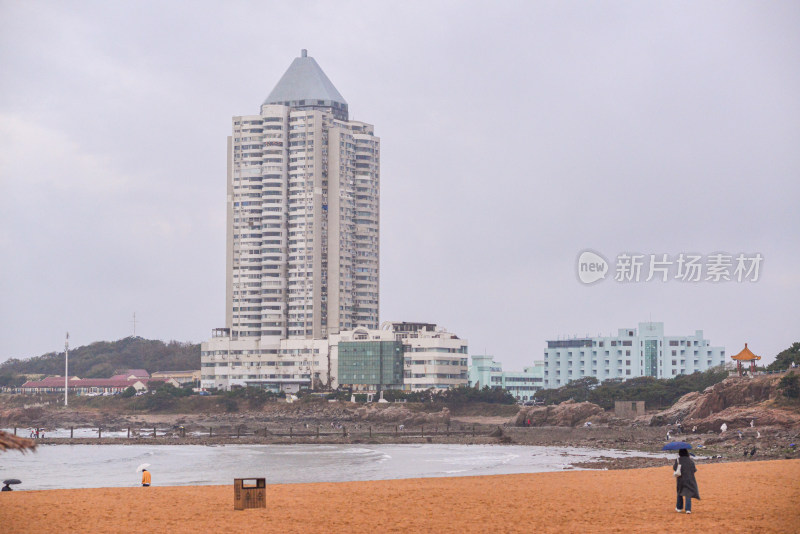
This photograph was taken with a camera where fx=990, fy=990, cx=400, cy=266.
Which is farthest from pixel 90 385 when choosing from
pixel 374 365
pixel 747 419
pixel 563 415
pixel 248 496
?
pixel 248 496

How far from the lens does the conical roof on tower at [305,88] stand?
544 feet

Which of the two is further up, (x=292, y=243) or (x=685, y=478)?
(x=292, y=243)

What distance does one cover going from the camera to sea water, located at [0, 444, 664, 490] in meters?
57.3

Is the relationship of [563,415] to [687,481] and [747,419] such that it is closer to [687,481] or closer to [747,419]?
[747,419]

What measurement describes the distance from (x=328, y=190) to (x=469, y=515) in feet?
433

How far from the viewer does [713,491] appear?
31922 mm

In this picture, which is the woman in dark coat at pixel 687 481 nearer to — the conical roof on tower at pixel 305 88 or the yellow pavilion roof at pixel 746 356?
the yellow pavilion roof at pixel 746 356

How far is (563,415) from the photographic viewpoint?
11681 cm

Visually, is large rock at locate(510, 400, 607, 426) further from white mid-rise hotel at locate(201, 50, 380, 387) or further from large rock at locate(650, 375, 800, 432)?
white mid-rise hotel at locate(201, 50, 380, 387)

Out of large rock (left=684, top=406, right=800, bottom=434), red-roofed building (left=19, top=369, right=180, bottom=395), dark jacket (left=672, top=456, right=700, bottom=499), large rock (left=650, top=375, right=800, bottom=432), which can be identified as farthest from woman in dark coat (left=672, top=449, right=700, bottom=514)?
red-roofed building (left=19, top=369, right=180, bottom=395)

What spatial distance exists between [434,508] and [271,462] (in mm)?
45003

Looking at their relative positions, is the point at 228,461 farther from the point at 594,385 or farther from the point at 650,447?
the point at 594,385

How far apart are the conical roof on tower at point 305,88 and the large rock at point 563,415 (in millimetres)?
69780

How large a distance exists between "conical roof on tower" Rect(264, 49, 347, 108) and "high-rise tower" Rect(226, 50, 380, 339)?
5.36m
